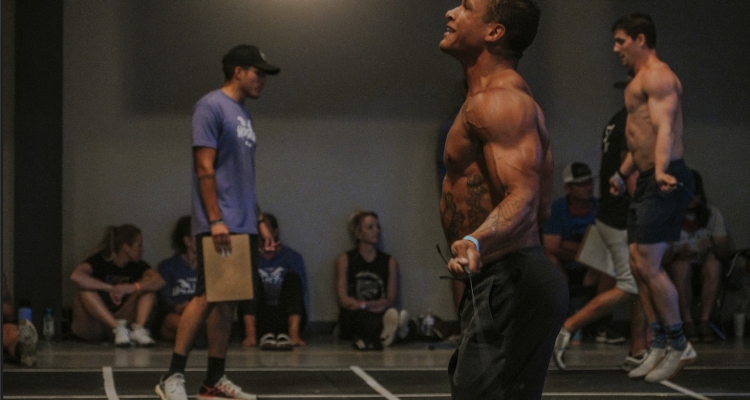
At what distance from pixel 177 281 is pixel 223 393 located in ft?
11.0

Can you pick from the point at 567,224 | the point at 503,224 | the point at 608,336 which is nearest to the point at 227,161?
the point at 503,224

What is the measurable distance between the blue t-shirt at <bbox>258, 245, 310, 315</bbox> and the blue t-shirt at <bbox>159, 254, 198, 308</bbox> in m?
0.55

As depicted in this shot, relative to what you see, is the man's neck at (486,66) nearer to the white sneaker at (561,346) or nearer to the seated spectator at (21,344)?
the white sneaker at (561,346)

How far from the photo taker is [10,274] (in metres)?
8.76

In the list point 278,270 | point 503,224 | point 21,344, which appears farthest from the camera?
point 278,270

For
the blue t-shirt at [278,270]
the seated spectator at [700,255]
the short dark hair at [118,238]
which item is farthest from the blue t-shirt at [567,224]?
the short dark hair at [118,238]

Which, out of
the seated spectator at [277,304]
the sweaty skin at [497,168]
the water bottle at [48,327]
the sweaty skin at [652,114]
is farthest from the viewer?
the water bottle at [48,327]

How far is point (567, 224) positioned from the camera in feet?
28.6

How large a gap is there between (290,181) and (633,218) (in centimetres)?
384

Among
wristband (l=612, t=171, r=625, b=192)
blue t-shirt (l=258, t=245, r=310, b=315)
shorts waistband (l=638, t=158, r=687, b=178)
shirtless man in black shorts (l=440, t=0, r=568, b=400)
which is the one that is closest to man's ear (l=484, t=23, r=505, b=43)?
shirtless man in black shorts (l=440, t=0, r=568, b=400)

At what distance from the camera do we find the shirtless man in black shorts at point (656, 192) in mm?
5801

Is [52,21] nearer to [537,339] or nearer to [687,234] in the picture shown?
[687,234]

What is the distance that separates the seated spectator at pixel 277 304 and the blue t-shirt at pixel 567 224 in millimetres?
2012

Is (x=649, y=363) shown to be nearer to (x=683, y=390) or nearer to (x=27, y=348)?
(x=683, y=390)
